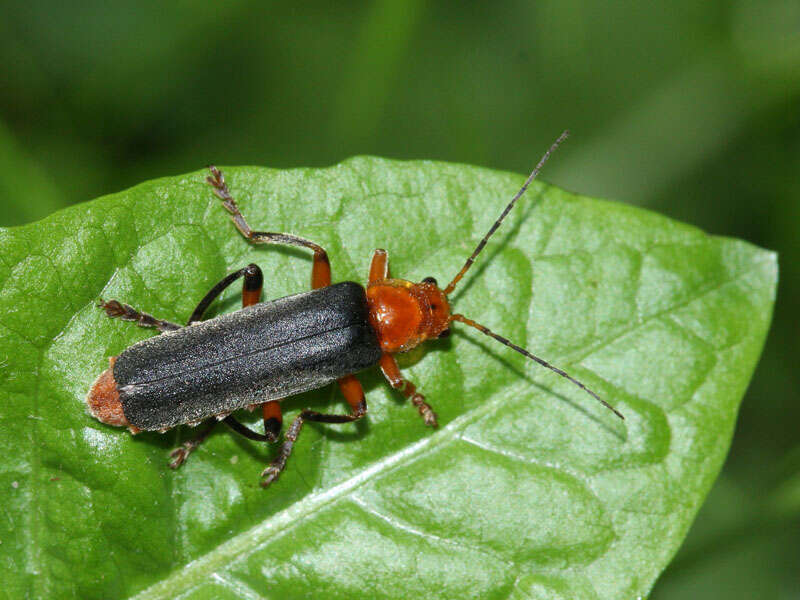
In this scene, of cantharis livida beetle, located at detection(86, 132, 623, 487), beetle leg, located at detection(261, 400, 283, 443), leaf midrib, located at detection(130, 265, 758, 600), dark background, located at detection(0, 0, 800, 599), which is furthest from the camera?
dark background, located at detection(0, 0, 800, 599)

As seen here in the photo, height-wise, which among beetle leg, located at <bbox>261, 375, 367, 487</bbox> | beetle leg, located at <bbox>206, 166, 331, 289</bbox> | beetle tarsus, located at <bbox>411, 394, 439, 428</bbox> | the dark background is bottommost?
beetle tarsus, located at <bbox>411, 394, 439, 428</bbox>

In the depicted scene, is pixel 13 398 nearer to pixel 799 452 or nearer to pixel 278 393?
pixel 278 393

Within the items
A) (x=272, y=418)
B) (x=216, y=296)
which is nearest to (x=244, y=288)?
(x=216, y=296)

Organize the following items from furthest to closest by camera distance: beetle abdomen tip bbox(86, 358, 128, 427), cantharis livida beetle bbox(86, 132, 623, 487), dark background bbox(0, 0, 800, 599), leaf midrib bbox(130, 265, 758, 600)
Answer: dark background bbox(0, 0, 800, 599), cantharis livida beetle bbox(86, 132, 623, 487), beetle abdomen tip bbox(86, 358, 128, 427), leaf midrib bbox(130, 265, 758, 600)

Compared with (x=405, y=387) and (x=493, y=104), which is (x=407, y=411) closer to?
(x=405, y=387)

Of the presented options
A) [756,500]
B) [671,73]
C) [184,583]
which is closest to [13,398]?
[184,583]

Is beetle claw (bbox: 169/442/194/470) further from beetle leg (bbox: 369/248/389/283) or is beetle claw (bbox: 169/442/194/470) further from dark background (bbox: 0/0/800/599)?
dark background (bbox: 0/0/800/599)

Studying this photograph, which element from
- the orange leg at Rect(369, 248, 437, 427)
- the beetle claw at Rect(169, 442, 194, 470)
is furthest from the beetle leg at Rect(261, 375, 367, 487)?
the beetle claw at Rect(169, 442, 194, 470)
